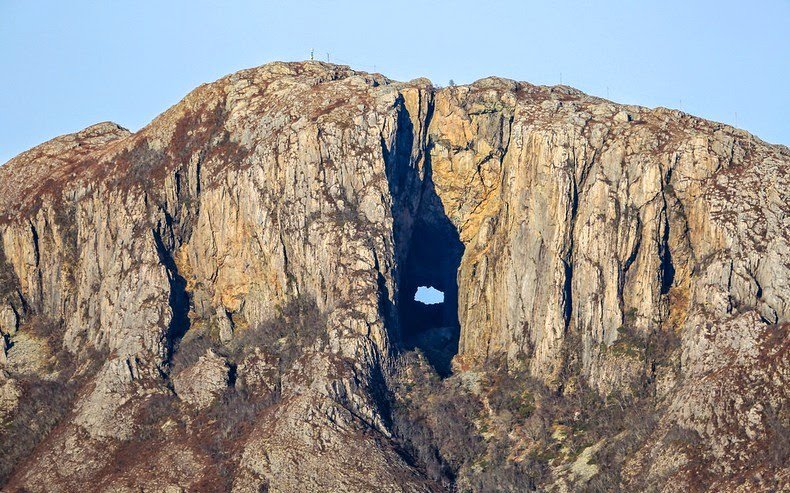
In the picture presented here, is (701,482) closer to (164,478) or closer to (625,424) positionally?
(625,424)

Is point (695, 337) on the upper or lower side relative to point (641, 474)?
upper

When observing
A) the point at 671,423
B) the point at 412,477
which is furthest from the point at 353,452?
the point at 671,423

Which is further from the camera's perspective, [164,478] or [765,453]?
[164,478]

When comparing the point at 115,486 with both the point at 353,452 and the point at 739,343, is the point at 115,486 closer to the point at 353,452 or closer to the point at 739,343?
the point at 353,452

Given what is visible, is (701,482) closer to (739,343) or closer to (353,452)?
(739,343)

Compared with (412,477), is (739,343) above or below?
above

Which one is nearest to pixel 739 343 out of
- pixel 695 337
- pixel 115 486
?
pixel 695 337

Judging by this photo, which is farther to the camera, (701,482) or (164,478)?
(164,478)
